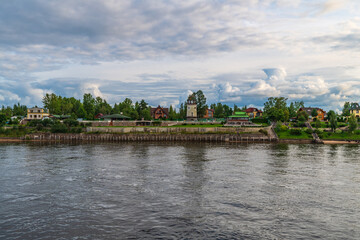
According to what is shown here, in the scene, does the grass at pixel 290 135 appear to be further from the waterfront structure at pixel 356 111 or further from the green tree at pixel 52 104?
the green tree at pixel 52 104

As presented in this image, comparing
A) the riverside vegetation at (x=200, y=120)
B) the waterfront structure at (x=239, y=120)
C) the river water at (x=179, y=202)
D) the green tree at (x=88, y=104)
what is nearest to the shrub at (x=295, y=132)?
the riverside vegetation at (x=200, y=120)

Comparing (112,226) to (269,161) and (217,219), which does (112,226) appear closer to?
(217,219)

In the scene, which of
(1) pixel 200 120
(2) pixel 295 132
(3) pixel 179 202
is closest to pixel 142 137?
(1) pixel 200 120

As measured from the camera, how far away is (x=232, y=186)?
3159cm

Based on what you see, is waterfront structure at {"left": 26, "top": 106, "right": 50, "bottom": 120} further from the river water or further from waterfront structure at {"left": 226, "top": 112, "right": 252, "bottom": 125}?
the river water

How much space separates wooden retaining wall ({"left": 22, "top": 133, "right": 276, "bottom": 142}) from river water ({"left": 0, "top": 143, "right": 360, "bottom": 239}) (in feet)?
159

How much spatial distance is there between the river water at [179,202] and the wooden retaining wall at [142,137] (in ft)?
159

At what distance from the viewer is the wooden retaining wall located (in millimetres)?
92500

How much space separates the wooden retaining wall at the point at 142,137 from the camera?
92500mm

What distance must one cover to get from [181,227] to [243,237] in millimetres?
4603

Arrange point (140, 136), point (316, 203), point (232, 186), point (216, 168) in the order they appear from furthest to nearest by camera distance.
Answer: point (140, 136)
point (216, 168)
point (232, 186)
point (316, 203)

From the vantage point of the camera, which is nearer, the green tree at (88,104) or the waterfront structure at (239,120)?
the waterfront structure at (239,120)

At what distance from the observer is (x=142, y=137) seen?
313ft

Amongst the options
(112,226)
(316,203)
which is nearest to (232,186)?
(316,203)
